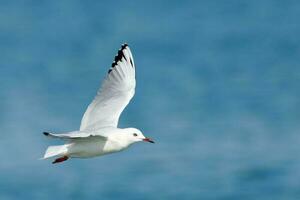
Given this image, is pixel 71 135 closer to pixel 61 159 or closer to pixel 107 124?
pixel 61 159

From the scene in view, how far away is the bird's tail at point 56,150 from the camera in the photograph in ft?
62.3

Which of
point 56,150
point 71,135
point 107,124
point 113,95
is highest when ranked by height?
point 113,95

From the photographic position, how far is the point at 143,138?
19656 millimetres

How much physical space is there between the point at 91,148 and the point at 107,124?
174 centimetres

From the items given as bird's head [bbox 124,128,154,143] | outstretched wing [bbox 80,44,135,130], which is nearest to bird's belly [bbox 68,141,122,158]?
bird's head [bbox 124,128,154,143]

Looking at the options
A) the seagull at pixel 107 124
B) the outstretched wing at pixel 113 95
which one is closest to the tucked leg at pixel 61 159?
the seagull at pixel 107 124

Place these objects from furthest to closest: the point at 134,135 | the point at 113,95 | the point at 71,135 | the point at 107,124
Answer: the point at 113,95 < the point at 107,124 < the point at 134,135 < the point at 71,135

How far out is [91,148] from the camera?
19203mm

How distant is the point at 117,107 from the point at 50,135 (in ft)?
14.7

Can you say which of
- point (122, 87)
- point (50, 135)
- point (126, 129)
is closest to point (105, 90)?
point (122, 87)

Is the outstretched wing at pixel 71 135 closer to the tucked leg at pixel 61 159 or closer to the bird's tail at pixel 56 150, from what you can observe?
the bird's tail at pixel 56 150

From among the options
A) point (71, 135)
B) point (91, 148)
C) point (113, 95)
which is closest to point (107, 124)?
point (113, 95)

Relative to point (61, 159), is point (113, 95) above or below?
above

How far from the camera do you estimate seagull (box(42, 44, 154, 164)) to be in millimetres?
19172
